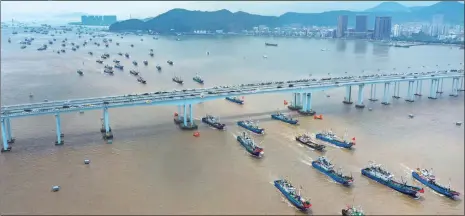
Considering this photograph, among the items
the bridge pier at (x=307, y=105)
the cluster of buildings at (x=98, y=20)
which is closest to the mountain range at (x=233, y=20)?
the cluster of buildings at (x=98, y=20)

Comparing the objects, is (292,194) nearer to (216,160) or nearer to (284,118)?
(216,160)

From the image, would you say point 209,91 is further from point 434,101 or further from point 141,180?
point 434,101

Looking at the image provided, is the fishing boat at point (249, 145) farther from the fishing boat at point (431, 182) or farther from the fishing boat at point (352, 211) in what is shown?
the fishing boat at point (431, 182)

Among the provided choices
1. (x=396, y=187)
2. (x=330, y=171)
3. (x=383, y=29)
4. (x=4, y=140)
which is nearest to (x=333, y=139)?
(x=330, y=171)

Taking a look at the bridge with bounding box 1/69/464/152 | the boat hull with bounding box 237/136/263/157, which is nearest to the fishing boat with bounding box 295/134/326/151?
the boat hull with bounding box 237/136/263/157

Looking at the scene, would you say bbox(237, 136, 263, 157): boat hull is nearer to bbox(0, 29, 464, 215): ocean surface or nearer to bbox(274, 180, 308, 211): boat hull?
bbox(0, 29, 464, 215): ocean surface
